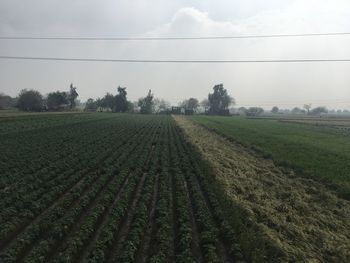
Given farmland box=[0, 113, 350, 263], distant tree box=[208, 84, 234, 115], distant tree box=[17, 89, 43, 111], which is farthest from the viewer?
distant tree box=[208, 84, 234, 115]

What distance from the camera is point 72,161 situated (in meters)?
17.8

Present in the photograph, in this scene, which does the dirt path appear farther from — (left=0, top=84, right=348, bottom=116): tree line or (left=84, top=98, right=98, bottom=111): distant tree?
(left=84, top=98, right=98, bottom=111): distant tree

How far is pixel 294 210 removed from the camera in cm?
1105

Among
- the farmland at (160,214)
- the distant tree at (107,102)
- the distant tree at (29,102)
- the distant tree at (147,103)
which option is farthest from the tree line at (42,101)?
the farmland at (160,214)

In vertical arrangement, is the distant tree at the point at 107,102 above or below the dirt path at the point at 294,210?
above

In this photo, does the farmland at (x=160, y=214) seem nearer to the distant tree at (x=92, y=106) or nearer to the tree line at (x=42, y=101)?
the tree line at (x=42, y=101)

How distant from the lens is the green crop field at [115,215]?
7418mm

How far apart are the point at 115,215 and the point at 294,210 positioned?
20.5 feet

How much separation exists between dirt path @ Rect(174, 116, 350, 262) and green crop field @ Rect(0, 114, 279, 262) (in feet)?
2.54

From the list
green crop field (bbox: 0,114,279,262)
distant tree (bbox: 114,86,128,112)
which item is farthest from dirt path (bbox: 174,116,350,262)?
distant tree (bbox: 114,86,128,112)

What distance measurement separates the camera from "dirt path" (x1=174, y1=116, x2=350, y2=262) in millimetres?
8203

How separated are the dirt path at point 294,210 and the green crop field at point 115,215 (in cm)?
77

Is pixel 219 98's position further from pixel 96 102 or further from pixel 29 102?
pixel 29 102

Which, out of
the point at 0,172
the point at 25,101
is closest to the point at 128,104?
the point at 25,101
